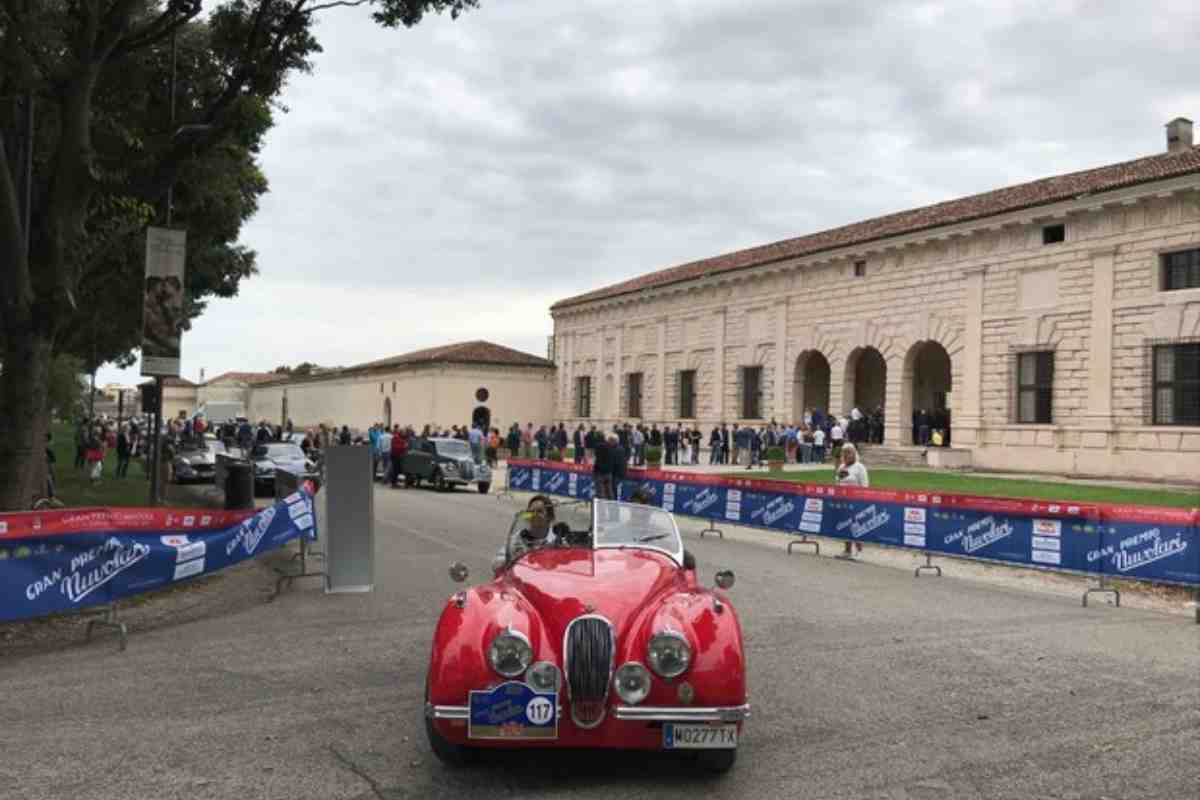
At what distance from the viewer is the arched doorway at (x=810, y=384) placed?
4141cm

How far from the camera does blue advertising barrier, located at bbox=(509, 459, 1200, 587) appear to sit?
11.0 m

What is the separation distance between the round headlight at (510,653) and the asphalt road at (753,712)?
59cm

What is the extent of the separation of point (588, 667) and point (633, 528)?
183 cm

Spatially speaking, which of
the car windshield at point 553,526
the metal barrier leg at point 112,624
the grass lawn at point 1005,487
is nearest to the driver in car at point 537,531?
the car windshield at point 553,526

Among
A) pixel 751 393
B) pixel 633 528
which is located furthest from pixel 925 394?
pixel 633 528

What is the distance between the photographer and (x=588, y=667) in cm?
496

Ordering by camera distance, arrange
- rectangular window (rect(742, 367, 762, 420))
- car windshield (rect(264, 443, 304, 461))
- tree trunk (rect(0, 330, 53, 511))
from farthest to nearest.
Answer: rectangular window (rect(742, 367, 762, 420)), car windshield (rect(264, 443, 304, 461)), tree trunk (rect(0, 330, 53, 511))

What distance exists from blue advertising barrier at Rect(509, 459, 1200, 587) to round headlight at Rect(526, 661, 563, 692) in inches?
209

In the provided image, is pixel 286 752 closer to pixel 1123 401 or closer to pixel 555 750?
pixel 555 750

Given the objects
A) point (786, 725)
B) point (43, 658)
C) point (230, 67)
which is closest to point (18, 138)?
point (230, 67)

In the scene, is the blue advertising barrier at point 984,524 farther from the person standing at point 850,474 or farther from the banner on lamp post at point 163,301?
the banner on lamp post at point 163,301

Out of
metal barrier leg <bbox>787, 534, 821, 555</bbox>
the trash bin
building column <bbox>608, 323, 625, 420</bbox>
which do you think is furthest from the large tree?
building column <bbox>608, 323, 625, 420</bbox>

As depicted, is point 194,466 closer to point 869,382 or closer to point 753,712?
point 753,712

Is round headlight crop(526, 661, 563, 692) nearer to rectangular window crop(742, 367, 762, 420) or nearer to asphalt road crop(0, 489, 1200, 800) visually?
asphalt road crop(0, 489, 1200, 800)
